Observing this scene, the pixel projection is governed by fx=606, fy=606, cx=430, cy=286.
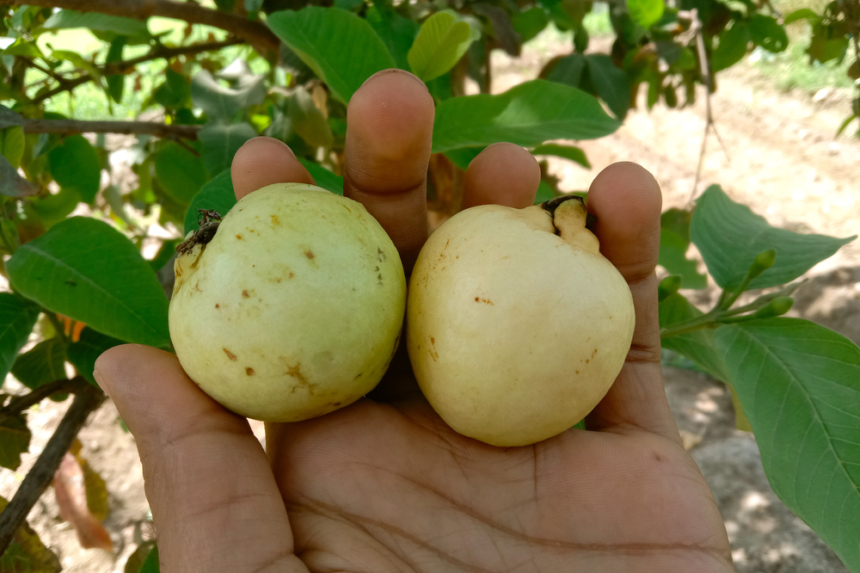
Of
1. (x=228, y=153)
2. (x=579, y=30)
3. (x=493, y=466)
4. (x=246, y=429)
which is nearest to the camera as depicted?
(x=246, y=429)

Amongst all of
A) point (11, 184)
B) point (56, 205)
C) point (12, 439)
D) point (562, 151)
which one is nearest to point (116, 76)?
point (56, 205)

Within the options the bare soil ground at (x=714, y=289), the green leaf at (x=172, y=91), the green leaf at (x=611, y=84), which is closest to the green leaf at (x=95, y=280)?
the green leaf at (x=172, y=91)

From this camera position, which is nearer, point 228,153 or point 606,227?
point 606,227

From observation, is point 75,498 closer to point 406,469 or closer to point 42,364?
point 42,364

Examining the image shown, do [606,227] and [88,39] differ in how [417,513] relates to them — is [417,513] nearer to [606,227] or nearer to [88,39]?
[606,227]

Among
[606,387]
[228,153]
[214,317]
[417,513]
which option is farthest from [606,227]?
[228,153]

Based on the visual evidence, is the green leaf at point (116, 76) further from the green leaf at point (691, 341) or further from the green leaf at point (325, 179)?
the green leaf at point (691, 341)
